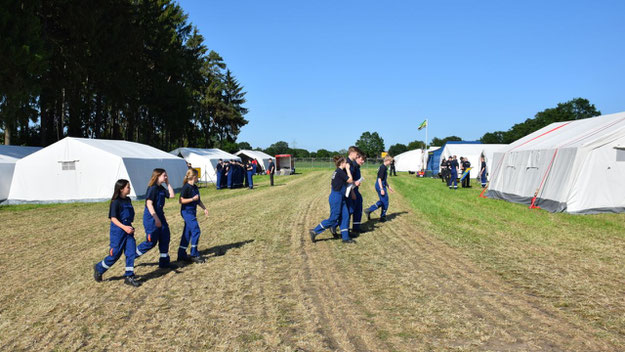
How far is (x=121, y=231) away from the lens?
5.47 metres

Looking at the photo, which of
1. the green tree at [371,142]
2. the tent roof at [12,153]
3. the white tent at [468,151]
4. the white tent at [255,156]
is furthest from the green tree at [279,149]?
the tent roof at [12,153]

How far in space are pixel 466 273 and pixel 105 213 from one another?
41.2ft


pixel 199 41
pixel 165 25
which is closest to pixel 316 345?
pixel 165 25

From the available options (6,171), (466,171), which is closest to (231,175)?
(6,171)

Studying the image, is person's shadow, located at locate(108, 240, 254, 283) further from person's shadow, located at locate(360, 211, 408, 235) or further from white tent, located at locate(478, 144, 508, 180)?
white tent, located at locate(478, 144, 508, 180)

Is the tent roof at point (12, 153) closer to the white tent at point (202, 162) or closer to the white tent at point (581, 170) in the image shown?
the white tent at point (202, 162)

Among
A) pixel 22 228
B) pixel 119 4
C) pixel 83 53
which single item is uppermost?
pixel 119 4

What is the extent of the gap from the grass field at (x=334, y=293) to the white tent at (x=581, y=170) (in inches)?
96.4

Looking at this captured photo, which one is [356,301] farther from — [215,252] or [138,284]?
[215,252]

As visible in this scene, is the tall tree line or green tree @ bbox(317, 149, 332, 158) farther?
green tree @ bbox(317, 149, 332, 158)

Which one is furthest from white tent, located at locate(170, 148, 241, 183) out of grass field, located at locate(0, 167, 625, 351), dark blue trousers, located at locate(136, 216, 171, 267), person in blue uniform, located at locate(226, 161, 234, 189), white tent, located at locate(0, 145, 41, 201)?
dark blue trousers, located at locate(136, 216, 171, 267)

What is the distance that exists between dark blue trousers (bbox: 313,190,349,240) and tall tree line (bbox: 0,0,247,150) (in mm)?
17200

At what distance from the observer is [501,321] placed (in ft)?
13.1

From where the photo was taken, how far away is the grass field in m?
3.71
